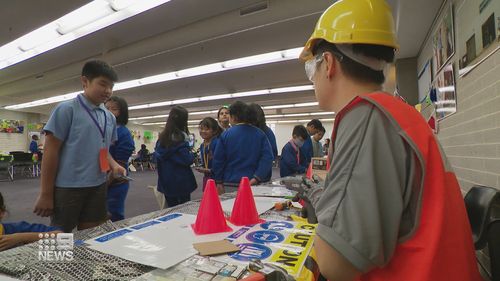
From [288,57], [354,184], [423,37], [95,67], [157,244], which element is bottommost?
[157,244]

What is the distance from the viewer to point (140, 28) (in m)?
4.37

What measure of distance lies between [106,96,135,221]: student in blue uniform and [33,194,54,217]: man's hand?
541 millimetres

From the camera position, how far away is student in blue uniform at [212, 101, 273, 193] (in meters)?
2.21

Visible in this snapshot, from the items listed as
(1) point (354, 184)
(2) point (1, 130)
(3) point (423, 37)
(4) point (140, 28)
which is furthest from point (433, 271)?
(2) point (1, 130)

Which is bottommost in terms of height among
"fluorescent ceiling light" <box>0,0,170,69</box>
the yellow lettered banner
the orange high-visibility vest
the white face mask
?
the yellow lettered banner

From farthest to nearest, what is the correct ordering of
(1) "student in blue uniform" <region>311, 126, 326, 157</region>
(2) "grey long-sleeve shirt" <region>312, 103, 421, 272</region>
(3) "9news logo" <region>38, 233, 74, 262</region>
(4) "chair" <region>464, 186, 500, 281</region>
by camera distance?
1. (1) "student in blue uniform" <region>311, 126, 326, 157</region>
2. (4) "chair" <region>464, 186, 500, 281</region>
3. (3) "9news logo" <region>38, 233, 74, 262</region>
4. (2) "grey long-sleeve shirt" <region>312, 103, 421, 272</region>

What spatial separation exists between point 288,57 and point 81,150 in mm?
4476

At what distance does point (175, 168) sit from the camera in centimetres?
229

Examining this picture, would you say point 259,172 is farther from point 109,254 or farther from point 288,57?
point 288,57

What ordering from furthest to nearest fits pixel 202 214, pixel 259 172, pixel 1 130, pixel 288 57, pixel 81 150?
1. pixel 1 130
2. pixel 288 57
3. pixel 259 172
4. pixel 81 150
5. pixel 202 214

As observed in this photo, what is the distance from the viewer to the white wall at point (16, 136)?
40.0 ft

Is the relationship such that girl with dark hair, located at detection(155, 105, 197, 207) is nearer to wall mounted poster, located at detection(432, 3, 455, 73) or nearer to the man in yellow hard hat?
the man in yellow hard hat

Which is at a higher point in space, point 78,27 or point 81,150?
point 78,27

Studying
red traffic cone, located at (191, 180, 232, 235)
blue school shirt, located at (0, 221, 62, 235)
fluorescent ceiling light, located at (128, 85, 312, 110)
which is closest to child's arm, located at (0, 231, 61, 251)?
blue school shirt, located at (0, 221, 62, 235)
